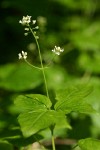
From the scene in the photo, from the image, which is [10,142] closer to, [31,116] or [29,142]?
[29,142]

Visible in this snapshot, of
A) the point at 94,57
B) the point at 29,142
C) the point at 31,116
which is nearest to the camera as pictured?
the point at 31,116

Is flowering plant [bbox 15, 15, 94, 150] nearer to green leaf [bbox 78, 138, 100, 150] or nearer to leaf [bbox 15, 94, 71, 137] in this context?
leaf [bbox 15, 94, 71, 137]

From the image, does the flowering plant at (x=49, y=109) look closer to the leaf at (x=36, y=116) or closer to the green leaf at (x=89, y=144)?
the leaf at (x=36, y=116)

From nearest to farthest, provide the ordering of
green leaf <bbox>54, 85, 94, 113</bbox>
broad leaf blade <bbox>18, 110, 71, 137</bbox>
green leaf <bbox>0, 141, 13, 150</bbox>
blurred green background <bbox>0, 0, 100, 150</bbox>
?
1. broad leaf blade <bbox>18, 110, 71, 137</bbox>
2. green leaf <bbox>54, 85, 94, 113</bbox>
3. green leaf <bbox>0, 141, 13, 150</bbox>
4. blurred green background <bbox>0, 0, 100, 150</bbox>

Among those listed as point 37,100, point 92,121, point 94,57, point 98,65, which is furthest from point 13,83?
point 94,57

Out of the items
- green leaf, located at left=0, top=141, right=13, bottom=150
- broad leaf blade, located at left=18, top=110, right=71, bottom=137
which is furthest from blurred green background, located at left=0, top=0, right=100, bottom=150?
broad leaf blade, located at left=18, top=110, right=71, bottom=137

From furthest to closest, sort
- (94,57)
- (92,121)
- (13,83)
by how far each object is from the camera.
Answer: (94,57)
(92,121)
(13,83)

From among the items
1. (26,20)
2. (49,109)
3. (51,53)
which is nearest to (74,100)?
(49,109)
